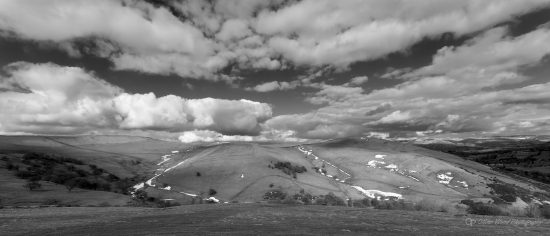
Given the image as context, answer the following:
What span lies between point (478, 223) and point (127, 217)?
63.5m

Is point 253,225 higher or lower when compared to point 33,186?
higher

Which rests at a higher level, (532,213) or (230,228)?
(230,228)

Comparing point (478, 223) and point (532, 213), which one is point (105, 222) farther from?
point (532, 213)

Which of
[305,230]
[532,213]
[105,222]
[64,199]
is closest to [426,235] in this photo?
[305,230]

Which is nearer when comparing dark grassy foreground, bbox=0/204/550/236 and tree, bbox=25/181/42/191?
dark grassy foreground, bbox=0/204/550/236

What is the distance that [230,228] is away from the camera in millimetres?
52000

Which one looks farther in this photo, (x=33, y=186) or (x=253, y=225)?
(x=33, y=186)

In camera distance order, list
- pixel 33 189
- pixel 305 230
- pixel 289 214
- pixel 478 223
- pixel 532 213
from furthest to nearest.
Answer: pixel 33 189 → pixel 532 213 → pixel 289 214 → pixel 478 223 → pixel 305 230

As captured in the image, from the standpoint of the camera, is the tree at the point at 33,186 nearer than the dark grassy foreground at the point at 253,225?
No

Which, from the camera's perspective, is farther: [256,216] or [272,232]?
[256,216]

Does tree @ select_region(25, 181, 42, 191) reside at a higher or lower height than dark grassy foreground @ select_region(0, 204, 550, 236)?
lower

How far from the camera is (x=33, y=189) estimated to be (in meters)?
173

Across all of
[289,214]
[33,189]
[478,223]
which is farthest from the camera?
[33,189]

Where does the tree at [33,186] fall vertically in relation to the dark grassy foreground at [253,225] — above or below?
below
